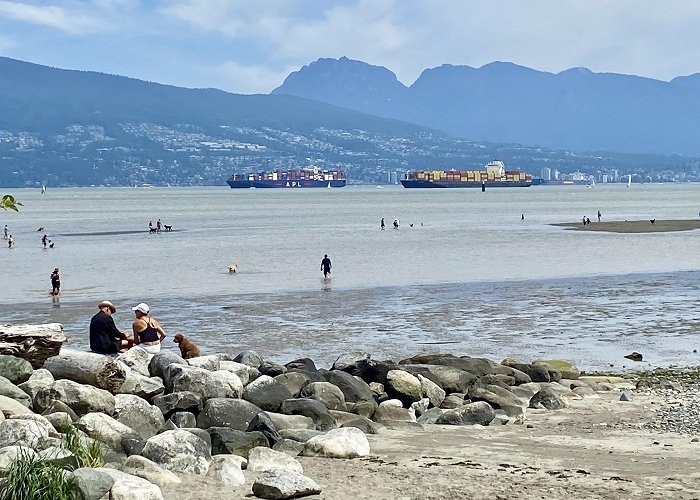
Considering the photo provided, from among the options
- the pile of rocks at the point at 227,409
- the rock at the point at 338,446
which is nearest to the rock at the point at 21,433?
the pile of rocks at the point at 227,409

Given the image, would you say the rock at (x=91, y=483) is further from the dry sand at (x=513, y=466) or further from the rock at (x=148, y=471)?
the rock at (x=148, y=471)

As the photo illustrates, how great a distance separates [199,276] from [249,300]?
34.1ft

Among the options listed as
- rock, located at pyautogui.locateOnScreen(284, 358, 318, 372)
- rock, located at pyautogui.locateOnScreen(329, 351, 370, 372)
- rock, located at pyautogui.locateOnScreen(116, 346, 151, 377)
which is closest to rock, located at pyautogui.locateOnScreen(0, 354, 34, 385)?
rock, located at pyautogui.locateOnScreen(116, 346, 151, 377)

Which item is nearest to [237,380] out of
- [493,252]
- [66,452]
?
[66,452]

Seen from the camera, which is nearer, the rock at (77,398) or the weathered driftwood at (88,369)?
the rock at (77,398)

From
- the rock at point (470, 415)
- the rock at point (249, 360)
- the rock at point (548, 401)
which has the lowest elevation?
the rock at point (548, 401)

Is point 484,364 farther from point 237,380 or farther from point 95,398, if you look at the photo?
point 95,398

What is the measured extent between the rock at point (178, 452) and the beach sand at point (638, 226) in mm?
71203

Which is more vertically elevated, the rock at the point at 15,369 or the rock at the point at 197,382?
the rock at the point at 15,369

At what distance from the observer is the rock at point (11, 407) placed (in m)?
11.3

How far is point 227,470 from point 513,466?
302cm

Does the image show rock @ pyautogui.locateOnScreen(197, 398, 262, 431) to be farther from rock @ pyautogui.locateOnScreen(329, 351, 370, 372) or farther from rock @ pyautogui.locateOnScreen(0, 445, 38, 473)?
rock @ pyautogui.locateOnScreen(329, 351, 370, 372)

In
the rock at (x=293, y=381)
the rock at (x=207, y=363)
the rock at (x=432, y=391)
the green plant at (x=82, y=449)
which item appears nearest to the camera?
the green plant at (x=82, y=449)

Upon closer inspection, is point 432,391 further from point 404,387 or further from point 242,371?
point 242,371
